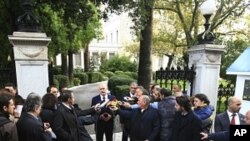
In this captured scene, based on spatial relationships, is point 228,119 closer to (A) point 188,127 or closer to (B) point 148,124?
(A) point 188,127

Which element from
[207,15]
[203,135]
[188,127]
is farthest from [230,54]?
[188,127]

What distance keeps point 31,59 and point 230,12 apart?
14.3m

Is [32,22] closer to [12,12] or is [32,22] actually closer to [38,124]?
[38,124]

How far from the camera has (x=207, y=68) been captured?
9023 mm

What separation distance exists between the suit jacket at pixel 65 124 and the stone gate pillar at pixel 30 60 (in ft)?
8.15

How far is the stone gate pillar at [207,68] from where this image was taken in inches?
352

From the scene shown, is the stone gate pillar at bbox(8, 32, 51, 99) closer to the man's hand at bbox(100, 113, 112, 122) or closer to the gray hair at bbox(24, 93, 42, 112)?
the man's hand at bbox(100, 113, 112, 122)

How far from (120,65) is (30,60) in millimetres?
36534

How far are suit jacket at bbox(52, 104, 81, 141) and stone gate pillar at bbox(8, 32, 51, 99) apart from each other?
2485 mm

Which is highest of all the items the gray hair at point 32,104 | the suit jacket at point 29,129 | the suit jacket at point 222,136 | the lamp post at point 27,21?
the lamp post at point 27,21

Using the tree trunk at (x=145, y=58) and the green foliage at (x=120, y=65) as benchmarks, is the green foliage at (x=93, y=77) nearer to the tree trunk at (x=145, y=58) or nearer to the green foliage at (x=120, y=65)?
the green foliage at (x=120, y=65)

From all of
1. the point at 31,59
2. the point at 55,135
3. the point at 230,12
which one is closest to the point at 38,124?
the point at 55,135

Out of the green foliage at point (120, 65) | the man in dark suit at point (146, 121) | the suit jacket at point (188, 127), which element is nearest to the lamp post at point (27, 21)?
the man in dark suit at point (146, 121)

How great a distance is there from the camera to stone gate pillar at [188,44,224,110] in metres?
8.93
